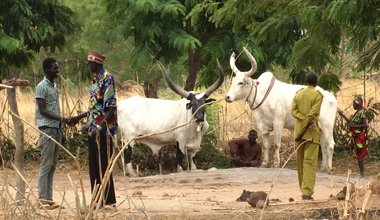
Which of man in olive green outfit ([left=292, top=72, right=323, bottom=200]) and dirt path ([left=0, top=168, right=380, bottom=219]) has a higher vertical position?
man in olive green outfit ([left=292, top=72, right=323, bottom=200])

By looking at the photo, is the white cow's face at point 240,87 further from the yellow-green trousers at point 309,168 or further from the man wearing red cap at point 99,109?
the man wearing red cap at point 99,109

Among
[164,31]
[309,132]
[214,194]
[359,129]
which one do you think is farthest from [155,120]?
[309,132]

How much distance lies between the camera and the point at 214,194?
1195 centimetres

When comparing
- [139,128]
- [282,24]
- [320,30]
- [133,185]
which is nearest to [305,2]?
[320,30]

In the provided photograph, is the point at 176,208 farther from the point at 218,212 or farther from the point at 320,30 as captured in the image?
the point at 320,30

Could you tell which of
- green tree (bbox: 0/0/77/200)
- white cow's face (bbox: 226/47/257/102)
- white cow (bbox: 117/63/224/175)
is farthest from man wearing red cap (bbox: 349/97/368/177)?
green tree (bbox: 0/0/77/200)

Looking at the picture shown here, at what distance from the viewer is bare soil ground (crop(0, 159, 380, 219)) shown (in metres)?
8.86

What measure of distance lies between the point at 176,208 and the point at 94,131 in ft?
4.73

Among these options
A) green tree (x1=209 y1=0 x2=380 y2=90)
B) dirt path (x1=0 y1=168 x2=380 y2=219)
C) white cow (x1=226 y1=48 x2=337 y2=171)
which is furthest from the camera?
white cow (x1=226 y1=48 x2=337 y2=171)

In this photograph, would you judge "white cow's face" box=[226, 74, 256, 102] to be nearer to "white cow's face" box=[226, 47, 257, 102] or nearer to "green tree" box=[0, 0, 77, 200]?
"white cow's face" box=[226, 47, 257, 102]

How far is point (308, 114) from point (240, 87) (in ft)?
16.0

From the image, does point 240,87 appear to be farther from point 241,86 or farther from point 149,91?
point 149,91

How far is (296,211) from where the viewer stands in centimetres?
927

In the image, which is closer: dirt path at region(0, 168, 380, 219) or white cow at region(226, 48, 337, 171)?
dirt path at region(0, 168, 380, 219)
